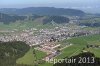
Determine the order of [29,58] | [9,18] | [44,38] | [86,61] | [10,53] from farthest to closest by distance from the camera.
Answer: [9,18], [44,38], [10,53], [29,58], [86,61]

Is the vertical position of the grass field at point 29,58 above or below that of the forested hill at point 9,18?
above

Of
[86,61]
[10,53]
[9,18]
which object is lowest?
[9,18]

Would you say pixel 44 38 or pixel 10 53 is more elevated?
pixel 10 53

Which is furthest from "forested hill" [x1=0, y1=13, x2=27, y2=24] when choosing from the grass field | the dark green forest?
the grass field

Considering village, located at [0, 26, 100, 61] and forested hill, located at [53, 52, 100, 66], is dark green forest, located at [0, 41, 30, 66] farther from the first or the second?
forested hill, located at [53, 52, 100, 66]

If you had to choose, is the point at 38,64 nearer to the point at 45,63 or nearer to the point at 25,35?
the point at 45,63

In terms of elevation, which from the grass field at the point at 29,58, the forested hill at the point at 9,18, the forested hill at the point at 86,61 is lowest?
the forested hill at the point at 9,18

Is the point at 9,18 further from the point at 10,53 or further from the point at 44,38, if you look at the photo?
the point at 10,53

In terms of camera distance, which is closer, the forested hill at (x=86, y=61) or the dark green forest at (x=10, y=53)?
the forested hill at (x=86, y=61)

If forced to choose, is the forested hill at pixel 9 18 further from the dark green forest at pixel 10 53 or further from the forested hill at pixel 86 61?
the forested hill at pixel 86 61

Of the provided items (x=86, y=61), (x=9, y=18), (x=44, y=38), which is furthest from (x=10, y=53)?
(x=9, y=18)

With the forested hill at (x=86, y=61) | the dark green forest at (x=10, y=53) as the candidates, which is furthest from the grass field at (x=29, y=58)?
the forested hill at (x=86, y=61)
